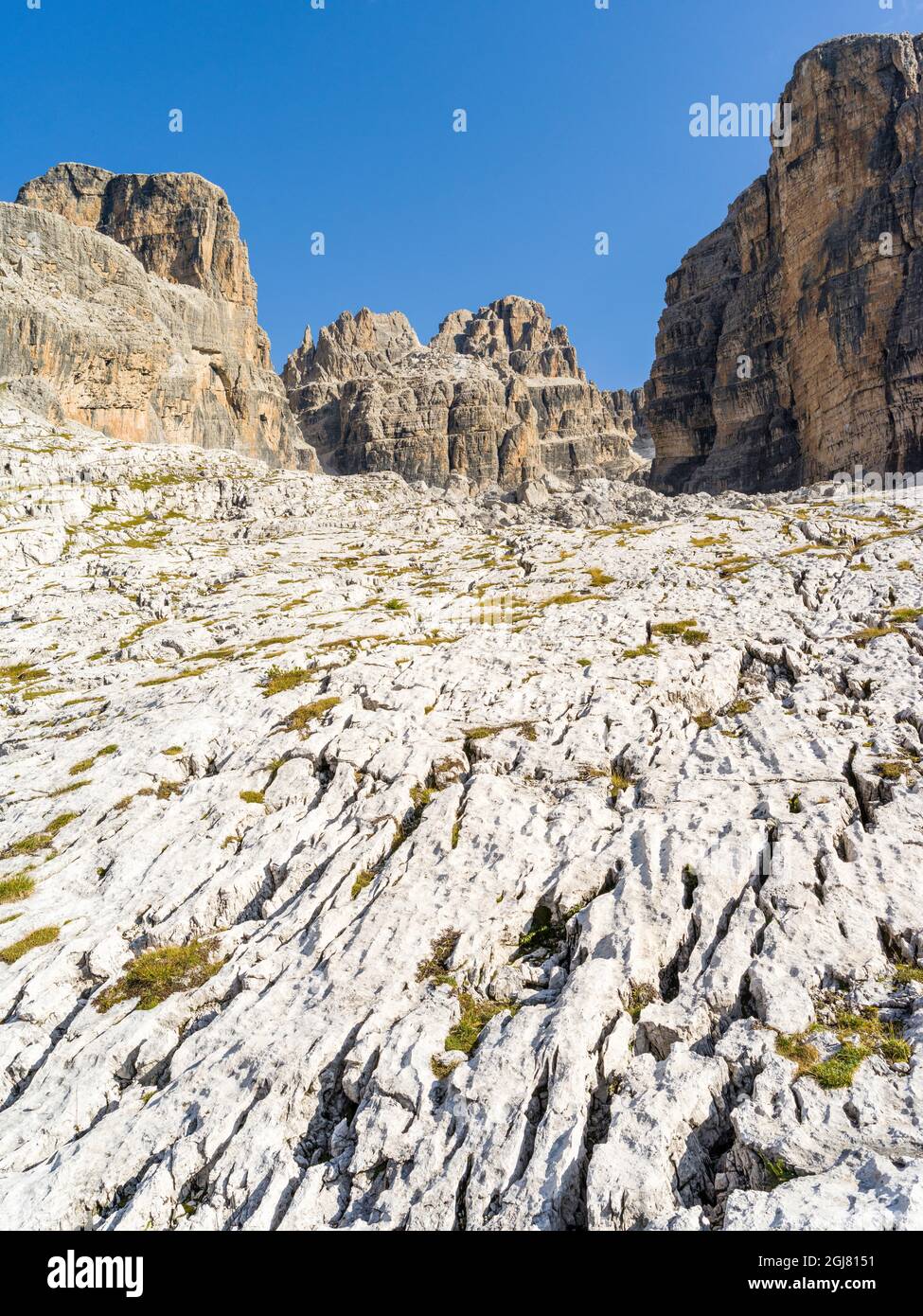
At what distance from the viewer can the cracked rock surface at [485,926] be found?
37.2 ft

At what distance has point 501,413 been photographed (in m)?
184

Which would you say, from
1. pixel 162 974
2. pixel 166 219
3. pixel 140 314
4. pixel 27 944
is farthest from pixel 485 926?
pixel 166 219

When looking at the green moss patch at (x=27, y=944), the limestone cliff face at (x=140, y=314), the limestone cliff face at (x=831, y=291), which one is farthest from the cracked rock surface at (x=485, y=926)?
the limestone cliff face at (x=140, y=314)

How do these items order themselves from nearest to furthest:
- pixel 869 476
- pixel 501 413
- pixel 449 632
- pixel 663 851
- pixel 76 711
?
1. pixel 663 851
2. pixel 76 711
3. pixel 449 632
4. pixel 869 476
5. pixel 501 413

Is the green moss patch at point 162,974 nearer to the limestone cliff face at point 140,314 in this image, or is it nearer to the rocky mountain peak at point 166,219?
the limestone cliff face at point 140,314

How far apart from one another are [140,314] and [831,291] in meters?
114

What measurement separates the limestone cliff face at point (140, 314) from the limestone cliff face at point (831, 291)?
91731 millimetres

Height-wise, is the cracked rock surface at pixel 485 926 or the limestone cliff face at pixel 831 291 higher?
the limestone cliff face at pixel 831 291

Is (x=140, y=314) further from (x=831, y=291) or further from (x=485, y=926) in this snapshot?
(x=485, y=926)

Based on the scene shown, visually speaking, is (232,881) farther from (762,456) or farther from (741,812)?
(762,456)

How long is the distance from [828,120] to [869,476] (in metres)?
55.6

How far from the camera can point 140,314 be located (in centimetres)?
12219

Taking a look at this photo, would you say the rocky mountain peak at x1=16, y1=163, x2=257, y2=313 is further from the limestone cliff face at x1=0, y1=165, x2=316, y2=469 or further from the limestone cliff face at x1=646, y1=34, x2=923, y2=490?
the limestone cliff face at x1=646, y1=34, x2=923, y2=490

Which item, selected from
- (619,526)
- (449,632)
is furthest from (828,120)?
(449,632)
